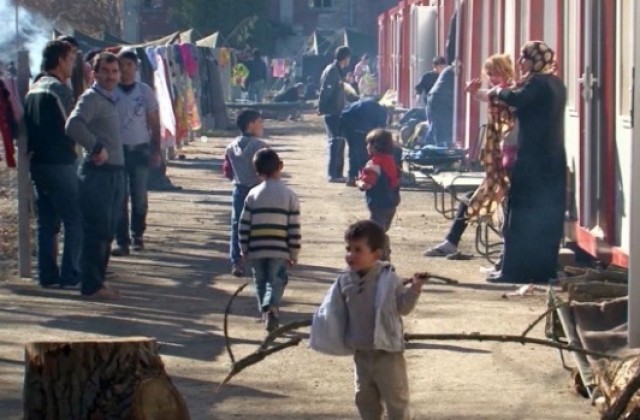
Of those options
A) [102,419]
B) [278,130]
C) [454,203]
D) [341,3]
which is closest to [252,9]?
[341,3]

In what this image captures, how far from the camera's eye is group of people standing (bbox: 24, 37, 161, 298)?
1174 centimetres

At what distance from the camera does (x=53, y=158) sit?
40.6 ft

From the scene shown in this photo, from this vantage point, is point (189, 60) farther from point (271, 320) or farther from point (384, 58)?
point (384, 58)

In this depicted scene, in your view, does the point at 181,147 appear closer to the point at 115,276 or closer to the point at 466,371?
the point at 115,276

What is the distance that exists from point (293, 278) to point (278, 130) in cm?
2709

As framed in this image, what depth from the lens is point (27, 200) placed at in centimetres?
1323

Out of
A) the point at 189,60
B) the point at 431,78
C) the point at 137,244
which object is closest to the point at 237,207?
the point at 137,244

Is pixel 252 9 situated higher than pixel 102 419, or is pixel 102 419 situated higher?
pixel 252 9

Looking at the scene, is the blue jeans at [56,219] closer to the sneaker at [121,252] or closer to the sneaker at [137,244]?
the sneaker at [121,252]

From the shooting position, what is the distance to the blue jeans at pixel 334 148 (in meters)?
23.2

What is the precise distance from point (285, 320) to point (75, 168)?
2.54m

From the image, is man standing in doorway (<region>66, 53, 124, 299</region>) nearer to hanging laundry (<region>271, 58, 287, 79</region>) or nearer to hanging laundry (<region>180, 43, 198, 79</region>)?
hanging laundry (<region>180, 43, 198, 79</region>)

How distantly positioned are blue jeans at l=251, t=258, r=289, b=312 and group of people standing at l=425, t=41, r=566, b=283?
9.36 ft

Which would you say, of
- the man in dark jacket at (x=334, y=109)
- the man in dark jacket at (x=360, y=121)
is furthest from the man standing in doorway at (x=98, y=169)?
the man in dark jacket at (x=334, y=109)
